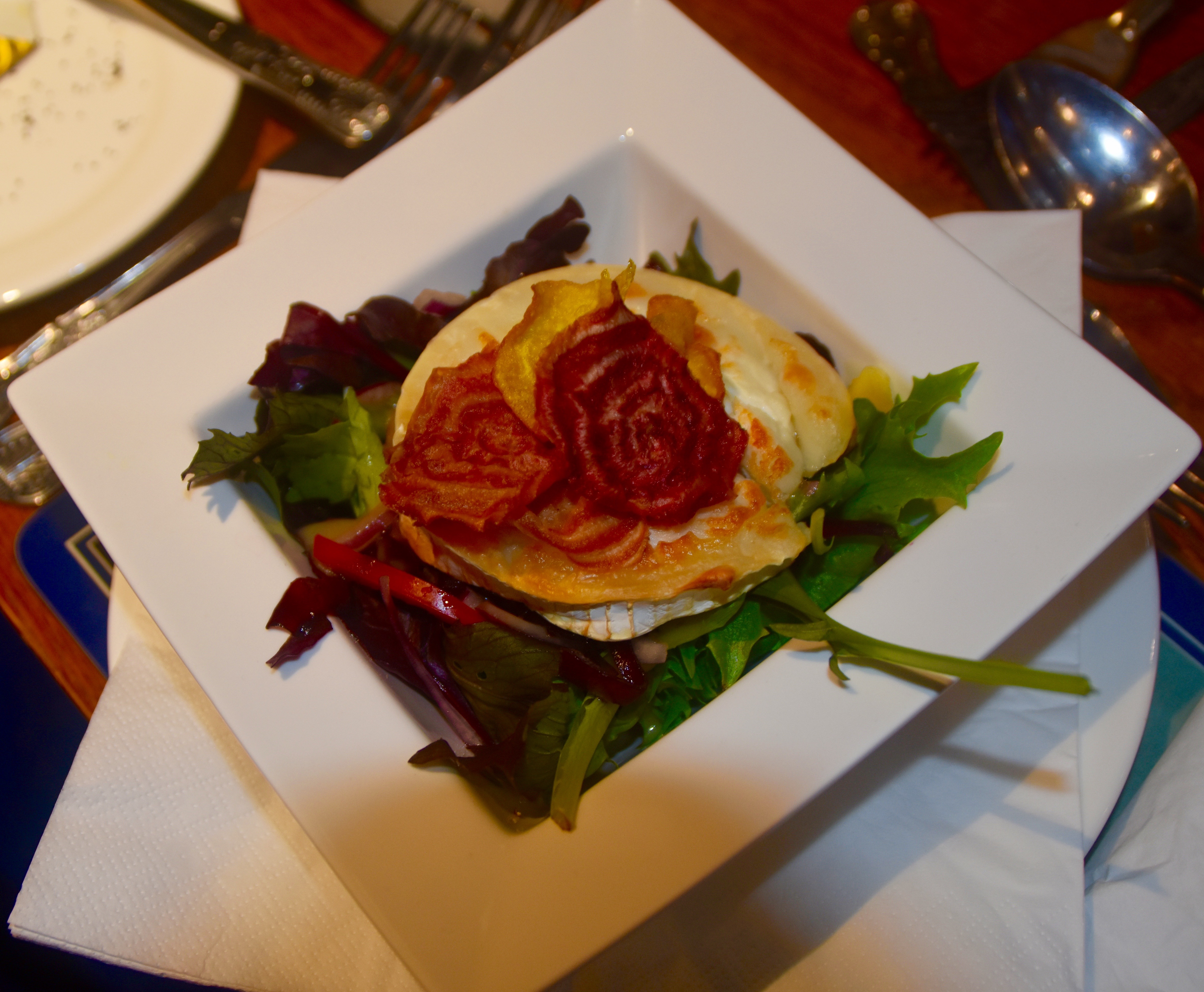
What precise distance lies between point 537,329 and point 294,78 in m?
1.62

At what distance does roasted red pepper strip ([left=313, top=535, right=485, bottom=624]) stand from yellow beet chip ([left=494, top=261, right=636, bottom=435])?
0.40m

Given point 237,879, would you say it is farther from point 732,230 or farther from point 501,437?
point 732,230

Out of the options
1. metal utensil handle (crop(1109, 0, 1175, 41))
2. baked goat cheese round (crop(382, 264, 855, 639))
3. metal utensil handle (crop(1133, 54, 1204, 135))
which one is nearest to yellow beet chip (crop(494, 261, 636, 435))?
baked goat cheese round (crop(382, 264, 855, 639))

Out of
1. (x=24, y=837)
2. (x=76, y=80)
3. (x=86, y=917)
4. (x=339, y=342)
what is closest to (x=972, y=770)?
(x=339, y=342)

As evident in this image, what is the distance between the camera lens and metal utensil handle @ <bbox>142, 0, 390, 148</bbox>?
2.33 m

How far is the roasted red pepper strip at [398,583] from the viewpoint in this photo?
1479mm

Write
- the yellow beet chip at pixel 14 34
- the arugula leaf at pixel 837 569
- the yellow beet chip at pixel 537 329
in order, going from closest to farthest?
1. the yellow beet chip at pixel 537 329
2. the arugula leaf at pixel 837 569
3. the yellow beet chip at pixel 14 34

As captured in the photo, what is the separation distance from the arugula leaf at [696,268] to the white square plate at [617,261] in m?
0.03

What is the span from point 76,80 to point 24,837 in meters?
2.21

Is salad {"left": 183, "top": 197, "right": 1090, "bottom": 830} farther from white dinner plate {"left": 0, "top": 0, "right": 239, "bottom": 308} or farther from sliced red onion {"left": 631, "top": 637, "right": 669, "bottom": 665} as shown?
white dinner plate {"left": 0, "top": 0, "right": 239, "bottom": 308}

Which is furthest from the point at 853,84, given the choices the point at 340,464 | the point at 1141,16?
the point at 340,464

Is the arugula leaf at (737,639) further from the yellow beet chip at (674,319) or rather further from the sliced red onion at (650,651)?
the yellow beet chip at (674,319)

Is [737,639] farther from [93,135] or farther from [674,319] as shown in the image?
[93,135]

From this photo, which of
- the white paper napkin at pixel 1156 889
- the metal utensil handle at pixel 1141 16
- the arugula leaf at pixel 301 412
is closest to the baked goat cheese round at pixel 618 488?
the arugula leaf at pixel 301 412
